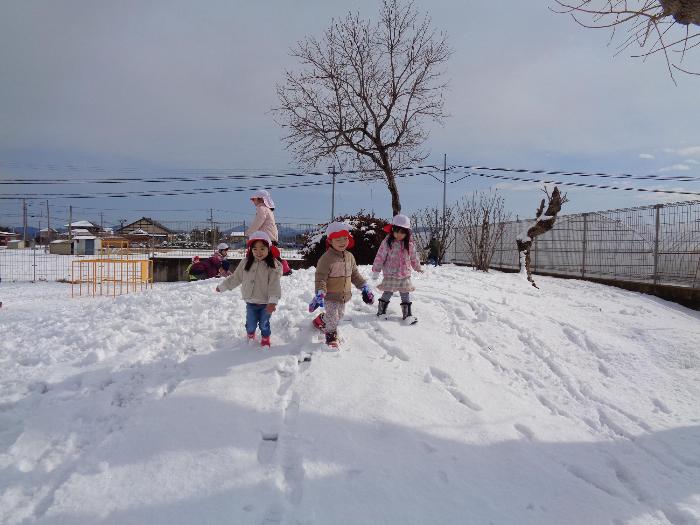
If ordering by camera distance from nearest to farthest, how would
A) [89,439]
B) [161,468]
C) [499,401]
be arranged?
[161,468] → [89,439] → [499,401]

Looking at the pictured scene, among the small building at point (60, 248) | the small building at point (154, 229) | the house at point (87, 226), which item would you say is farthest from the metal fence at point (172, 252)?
the house at point (87, 226)

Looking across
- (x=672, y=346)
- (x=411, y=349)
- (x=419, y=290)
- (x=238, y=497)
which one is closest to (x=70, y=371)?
(x=238, y=497)

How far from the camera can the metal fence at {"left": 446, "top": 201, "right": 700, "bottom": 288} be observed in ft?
32.6

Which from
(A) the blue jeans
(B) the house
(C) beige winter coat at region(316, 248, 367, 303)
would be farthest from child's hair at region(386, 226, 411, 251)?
(B) the house

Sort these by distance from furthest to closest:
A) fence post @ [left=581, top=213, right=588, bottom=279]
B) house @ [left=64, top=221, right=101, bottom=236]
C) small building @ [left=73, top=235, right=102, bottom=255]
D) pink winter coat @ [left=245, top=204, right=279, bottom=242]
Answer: house @ [left=64, top=221, right=101, bottom=236], small building @ [left=73, top=235, right=102, bottom=255], fence post @ [left=581, top=213, right=588, bottom=279], pink winter coat @ [left=245, top=204, right=279, bottom=242]

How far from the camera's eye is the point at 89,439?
10.4 feet

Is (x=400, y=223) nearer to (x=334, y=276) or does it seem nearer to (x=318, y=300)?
(x=334, y=276)

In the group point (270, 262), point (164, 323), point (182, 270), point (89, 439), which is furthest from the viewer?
point (182, 270)

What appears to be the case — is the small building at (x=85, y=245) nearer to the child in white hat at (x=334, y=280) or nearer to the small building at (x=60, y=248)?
the small building at (x=60, y=248)

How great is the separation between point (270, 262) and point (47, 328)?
337 cm

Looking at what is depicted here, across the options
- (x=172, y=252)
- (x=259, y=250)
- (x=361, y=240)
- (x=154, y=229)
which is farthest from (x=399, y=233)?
(x=154, y=229)

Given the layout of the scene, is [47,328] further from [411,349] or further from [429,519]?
[429,519]

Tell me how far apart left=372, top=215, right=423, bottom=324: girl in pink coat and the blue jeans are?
5.81 feet

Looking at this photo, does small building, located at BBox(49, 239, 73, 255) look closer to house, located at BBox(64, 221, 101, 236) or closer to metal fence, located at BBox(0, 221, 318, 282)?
metal fence, located at BBox(0, 221, 318, 282)
